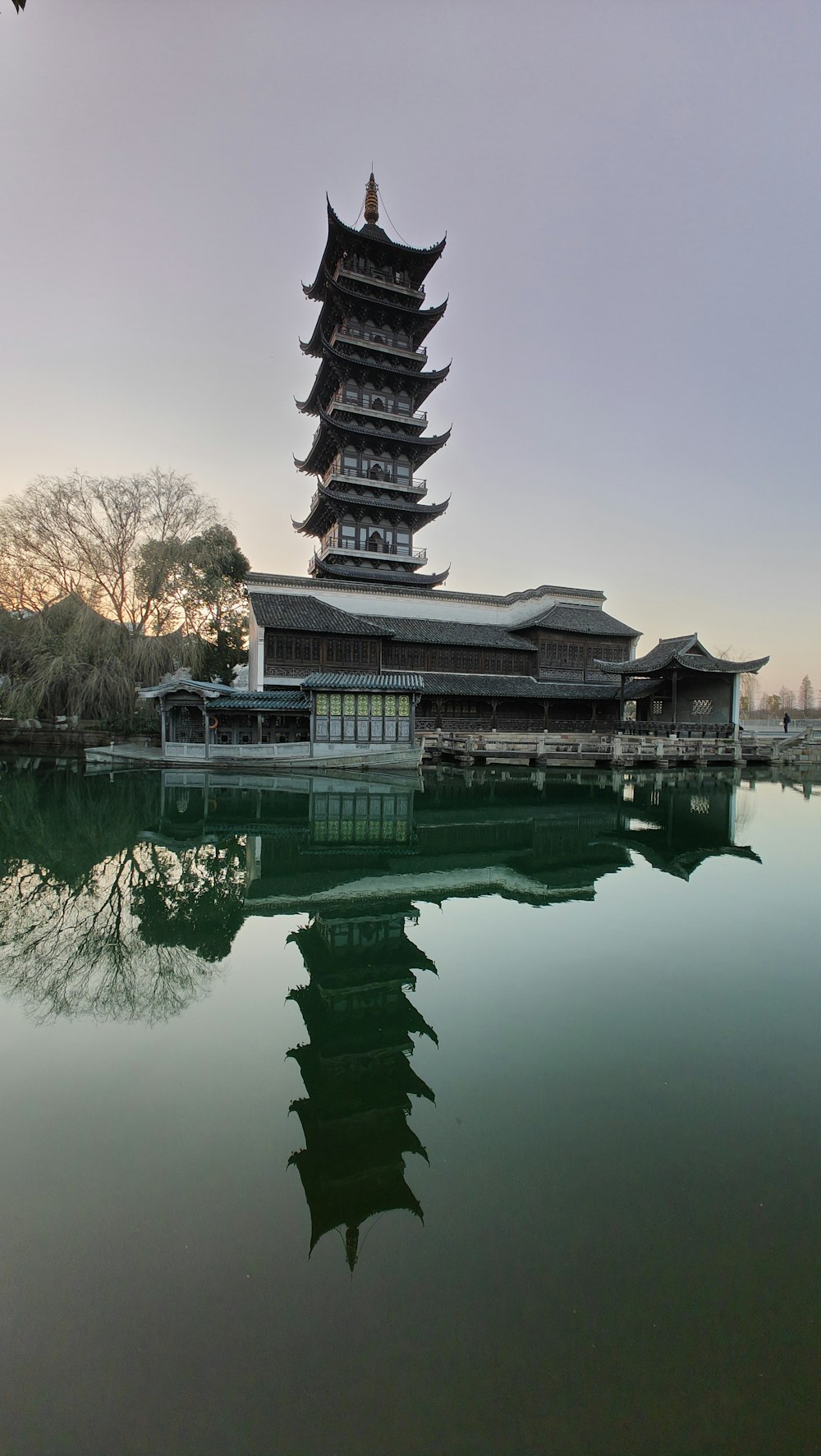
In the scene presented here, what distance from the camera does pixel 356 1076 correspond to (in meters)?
3.80

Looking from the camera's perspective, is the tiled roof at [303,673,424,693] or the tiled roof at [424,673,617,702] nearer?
the tiled roof at [303,673,424,693]

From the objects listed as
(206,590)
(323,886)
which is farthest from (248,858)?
(206,590)

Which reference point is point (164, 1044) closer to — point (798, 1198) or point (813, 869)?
point (798, 1198)

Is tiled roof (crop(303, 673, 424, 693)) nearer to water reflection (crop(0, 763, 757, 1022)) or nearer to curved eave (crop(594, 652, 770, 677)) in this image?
water reflection (crop(0, 763, 757, 1022))

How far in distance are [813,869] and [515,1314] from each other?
927 centimetres

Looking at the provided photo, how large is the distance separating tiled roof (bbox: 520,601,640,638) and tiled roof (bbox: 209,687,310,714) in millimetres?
12423

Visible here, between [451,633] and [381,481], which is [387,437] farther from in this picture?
[451,633]

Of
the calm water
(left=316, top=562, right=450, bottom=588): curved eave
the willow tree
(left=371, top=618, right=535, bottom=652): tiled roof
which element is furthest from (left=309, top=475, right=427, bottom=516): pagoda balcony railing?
the calm water

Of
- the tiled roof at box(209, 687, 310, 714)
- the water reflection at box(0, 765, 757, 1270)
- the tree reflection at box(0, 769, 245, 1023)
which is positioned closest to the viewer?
the water reflection at box(0, 765, 757, 1270)

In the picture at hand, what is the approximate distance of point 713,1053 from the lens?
13.2ft

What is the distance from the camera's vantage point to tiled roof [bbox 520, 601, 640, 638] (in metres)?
28.6

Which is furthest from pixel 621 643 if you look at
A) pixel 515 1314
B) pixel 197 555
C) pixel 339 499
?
pixel 515 1314

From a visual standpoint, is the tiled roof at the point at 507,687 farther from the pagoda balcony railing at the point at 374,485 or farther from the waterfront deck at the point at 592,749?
the pagoda balcony railing at the point at 374,485

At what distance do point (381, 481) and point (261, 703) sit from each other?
45.3ft
